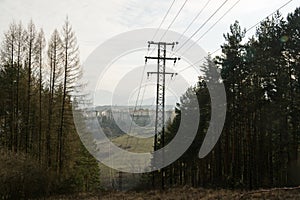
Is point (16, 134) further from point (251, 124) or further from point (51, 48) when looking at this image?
point (251, 124)

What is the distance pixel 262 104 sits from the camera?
29.8 metres

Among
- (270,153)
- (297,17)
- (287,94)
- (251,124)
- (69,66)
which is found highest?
(297,17)

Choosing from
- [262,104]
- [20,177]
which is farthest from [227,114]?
[20,177]

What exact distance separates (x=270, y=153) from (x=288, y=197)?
18.6 meters

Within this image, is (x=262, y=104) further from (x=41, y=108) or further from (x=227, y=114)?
Answer: (x=41, y=108)

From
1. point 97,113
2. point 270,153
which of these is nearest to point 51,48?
point 97,113

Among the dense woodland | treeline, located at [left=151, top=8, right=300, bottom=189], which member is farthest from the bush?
treeline, located at [left=151, top=8, right=300, bottom=189]

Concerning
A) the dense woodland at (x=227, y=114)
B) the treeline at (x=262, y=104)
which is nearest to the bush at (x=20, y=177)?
the dense woodland at (x=227, y=114)

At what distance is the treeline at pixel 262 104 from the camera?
94.6 feet

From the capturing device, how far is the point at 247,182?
32.7m

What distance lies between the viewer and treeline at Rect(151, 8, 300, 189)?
2884 centimetres

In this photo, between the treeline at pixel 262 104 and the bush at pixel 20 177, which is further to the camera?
the treeline at pixel 262 104

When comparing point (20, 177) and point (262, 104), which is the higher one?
point (262, 104)

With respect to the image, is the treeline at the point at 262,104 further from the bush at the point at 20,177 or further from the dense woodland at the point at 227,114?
the bush at the point at 20,177
